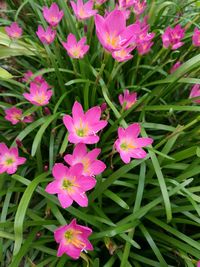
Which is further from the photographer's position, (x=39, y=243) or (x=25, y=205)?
(x=39, y=243)

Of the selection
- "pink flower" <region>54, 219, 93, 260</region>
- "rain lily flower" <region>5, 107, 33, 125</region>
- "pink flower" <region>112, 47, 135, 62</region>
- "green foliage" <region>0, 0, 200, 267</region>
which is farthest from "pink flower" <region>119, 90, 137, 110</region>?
"pink flower" <region>54, 219, 93, 260</region>

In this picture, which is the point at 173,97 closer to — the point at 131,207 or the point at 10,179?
the point at 131,207

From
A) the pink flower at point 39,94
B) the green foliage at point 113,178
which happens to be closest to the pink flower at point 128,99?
the green foliage at point 113,178

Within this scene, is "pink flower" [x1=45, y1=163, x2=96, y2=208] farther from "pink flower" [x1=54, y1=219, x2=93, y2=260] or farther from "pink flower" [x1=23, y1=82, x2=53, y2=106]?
"pink flower" [x1=23, y1=82, x2=53, y2=106]

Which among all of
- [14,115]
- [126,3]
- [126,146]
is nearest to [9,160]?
[14,115]

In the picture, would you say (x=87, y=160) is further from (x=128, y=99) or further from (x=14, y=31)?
(x=14, y=31)

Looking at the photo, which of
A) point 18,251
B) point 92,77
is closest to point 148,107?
point 92,77
